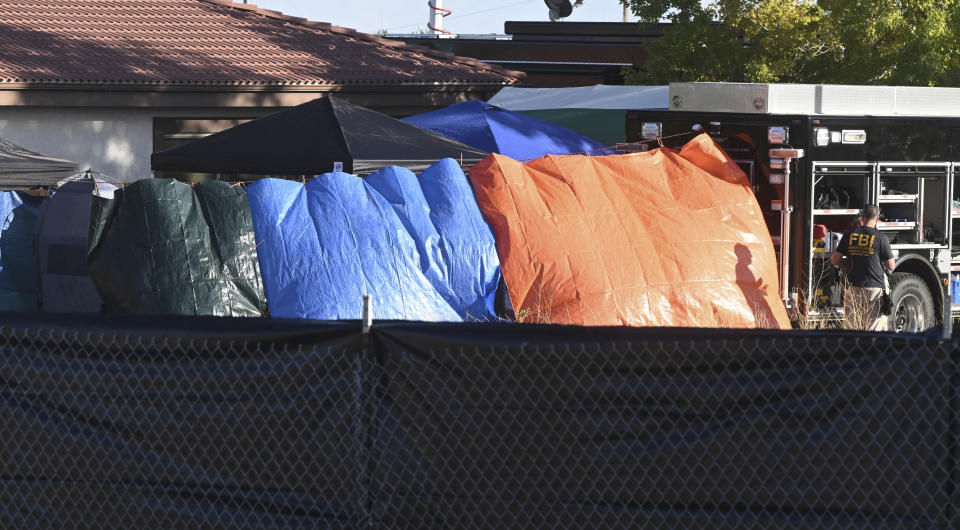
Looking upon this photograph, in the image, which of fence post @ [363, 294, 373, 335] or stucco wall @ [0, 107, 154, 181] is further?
stucco wall @ [0, 107, 154, 181]

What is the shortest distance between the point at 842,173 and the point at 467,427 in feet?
29.1

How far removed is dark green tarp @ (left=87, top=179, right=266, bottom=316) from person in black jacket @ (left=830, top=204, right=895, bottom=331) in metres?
5.66

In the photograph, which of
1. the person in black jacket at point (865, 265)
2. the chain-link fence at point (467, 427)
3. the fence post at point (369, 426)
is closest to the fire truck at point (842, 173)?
the person in black jacket at point (865, 265)

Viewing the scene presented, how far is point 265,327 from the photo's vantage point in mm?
4551

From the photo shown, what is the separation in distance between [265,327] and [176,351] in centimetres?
36

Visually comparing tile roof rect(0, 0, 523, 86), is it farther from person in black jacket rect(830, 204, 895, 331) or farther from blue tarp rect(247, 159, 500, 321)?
person in black jacket rect(830, 204, 895, 331)

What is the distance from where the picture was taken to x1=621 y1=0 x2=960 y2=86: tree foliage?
19125mm

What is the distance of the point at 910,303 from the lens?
13.0 meters

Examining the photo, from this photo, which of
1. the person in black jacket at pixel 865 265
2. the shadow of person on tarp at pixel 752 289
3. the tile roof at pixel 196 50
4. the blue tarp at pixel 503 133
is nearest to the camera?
the person in black jacket at pixel 865 265

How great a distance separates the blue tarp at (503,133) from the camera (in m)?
15.6

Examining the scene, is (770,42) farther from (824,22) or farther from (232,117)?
(232,117)

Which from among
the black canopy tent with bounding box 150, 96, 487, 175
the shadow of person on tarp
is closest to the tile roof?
Answer: the black canopy tent with bounding box 150, 96, 487, 175

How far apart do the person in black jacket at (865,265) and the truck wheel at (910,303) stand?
37.2 inches

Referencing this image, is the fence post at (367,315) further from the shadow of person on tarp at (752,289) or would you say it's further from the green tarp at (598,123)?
the green tarp at (598,123)
